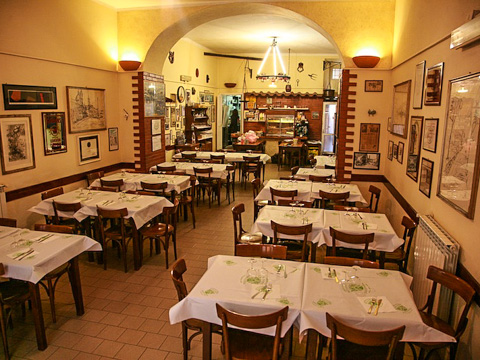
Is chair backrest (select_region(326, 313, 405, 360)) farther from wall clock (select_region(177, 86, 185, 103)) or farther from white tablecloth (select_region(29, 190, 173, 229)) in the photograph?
wall clock (select_region(177, 86, 185, 103))

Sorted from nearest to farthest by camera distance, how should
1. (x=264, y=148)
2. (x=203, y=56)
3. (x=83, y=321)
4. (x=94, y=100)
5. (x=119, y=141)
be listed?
(x=83, y=321), (x=94, y=100), (x=119, y=141), (x=203, y=56), (x=264, y=148)

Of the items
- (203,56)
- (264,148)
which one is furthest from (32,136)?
(264,148)

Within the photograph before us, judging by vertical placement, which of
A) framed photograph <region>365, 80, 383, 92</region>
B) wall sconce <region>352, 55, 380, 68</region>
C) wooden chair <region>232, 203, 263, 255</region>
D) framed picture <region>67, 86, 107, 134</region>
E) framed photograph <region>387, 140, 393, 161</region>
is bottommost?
wooden chair <region>232, 203, 263, 255</region>

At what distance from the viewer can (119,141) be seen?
8.10 m

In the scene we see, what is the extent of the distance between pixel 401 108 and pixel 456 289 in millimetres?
3551

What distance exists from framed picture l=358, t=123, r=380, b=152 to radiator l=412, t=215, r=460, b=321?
3160 mm

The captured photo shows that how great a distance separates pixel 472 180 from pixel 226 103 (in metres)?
13.5

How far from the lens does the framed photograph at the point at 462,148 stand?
2.91m

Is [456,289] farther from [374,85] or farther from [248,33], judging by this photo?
[248,33]

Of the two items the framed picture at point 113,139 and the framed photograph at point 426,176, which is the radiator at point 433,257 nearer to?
the framed photograph at point 426,176

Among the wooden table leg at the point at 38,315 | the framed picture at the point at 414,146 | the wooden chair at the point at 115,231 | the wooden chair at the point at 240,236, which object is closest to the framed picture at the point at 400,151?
the framed picture at the point at 414,146

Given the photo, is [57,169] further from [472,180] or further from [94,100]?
[472,180]

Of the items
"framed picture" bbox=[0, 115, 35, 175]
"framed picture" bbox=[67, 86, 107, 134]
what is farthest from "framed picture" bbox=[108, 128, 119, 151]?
"framed picture" bbox=[0, 115, 35, 175]

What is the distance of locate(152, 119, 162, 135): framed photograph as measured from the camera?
8.38 metres
